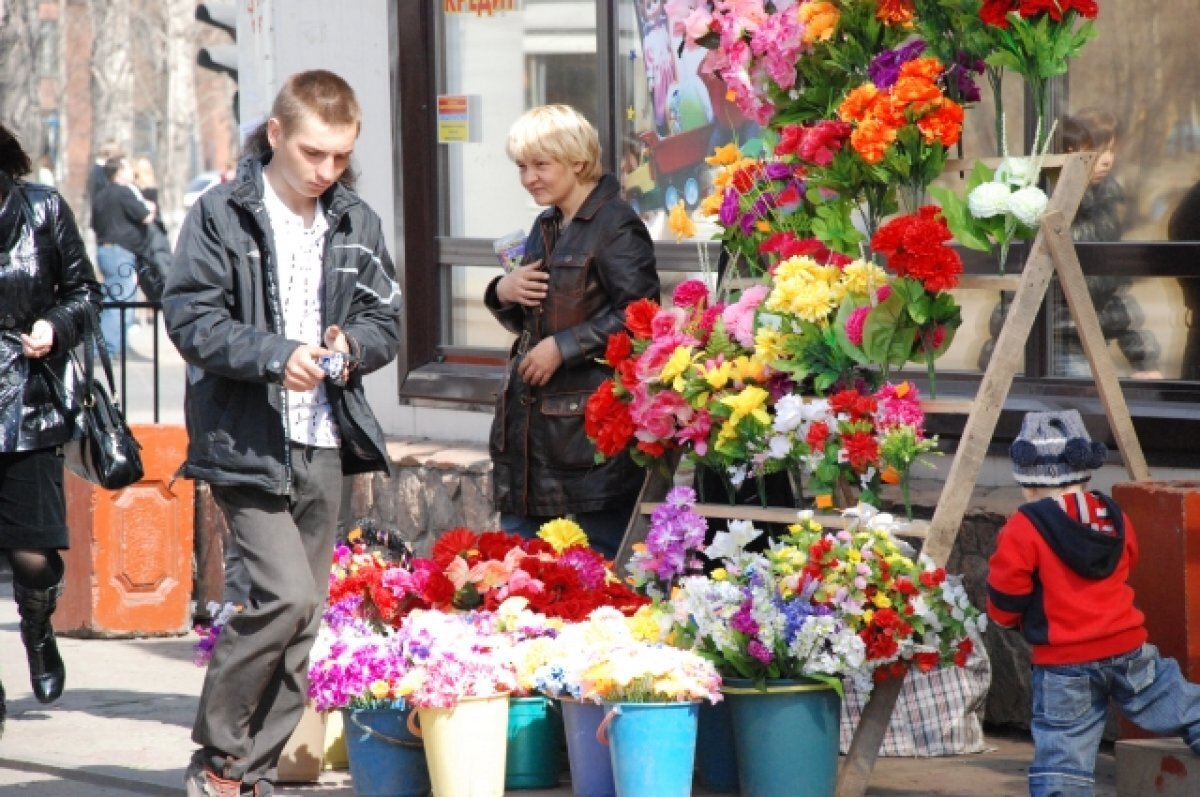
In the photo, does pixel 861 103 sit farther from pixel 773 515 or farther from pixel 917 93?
pixel 773 515

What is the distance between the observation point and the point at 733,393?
5.68 m

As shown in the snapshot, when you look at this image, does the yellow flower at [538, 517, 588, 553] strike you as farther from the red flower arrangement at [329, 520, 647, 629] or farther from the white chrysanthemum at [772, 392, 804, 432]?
the white chrysanthemum at [772, 392, 804, 432]

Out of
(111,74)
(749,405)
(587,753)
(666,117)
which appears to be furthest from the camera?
(111,74)

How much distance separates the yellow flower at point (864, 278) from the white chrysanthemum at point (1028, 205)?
37 centimetres

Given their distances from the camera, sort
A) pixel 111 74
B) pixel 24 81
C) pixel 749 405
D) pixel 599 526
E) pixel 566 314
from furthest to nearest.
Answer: pixel 111 74
pixel 24 81
pixel 599 526
pixel 566 314
pixel 749 405

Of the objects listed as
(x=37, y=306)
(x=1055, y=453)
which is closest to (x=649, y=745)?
(x=1055, y=453)

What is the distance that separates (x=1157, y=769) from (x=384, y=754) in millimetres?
1944

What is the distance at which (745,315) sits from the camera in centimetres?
575

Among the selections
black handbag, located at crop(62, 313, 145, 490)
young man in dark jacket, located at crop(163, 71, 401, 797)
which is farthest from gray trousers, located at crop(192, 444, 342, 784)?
black handbag, located at crop(62, 313, 145, 490)

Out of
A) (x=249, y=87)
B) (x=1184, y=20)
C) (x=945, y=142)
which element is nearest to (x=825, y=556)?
(x=945, y=142)

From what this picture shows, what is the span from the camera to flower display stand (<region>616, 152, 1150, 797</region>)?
5301 millimetres

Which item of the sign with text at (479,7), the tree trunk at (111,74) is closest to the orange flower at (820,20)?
the sign with text at (479,7)

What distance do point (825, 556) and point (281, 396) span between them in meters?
1.38

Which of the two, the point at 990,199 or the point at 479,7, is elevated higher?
the point at 479,7
